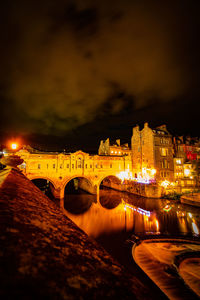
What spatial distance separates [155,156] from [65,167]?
20992 millimetres

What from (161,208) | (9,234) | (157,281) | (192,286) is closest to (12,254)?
(9,234)

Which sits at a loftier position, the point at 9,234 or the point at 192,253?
the point at 9,234

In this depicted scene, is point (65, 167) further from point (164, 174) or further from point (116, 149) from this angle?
point (164, 174)

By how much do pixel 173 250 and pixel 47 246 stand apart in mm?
15806

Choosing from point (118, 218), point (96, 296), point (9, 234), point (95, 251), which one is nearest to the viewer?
point (96, 296)

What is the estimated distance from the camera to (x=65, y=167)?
29.7 meters

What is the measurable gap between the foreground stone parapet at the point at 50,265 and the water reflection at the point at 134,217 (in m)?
17.4

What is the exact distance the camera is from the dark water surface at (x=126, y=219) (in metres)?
15.1

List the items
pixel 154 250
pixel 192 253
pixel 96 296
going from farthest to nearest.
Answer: pixel 154 250
pixel 192 253
pixel 96 296

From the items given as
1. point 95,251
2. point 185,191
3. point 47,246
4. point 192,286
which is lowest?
point 192,286

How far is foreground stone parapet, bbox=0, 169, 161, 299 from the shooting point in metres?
0.62

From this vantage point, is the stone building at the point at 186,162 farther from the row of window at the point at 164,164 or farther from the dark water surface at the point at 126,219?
the dark water surface at the point at 126,219

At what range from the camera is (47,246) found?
100 cm

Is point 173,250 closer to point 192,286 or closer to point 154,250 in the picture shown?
point 154,250
